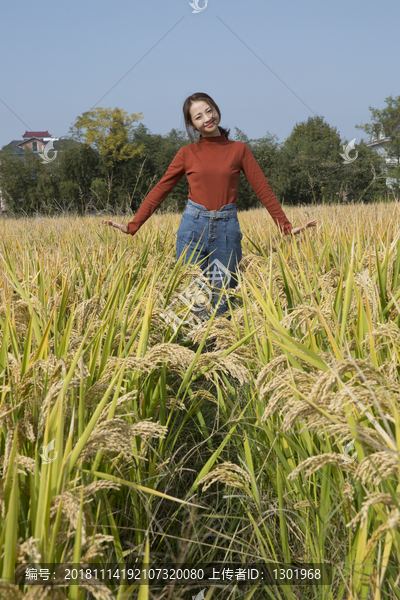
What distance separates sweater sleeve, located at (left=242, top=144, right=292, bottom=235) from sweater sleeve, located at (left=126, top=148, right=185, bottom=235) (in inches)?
17.9

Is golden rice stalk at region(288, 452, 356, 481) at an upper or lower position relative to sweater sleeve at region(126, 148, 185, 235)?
lower

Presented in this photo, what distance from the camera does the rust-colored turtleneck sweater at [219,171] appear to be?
284 centimetres

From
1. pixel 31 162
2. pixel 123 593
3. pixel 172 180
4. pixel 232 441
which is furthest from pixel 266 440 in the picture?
pixel 31 162

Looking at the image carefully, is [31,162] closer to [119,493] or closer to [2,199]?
[2,199]

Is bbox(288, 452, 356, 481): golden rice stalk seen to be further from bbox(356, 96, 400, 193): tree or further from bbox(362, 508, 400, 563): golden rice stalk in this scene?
bbox(356, 96, 400, 193): tree

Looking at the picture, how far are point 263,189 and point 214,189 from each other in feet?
1.23

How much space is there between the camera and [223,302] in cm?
266

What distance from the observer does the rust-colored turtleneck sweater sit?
9.32 feet

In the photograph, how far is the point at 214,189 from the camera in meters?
2.85

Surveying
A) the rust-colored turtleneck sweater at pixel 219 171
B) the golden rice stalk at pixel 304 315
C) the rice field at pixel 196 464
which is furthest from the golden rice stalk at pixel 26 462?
the rust-colored turtleneck sweater at pixel 219 171

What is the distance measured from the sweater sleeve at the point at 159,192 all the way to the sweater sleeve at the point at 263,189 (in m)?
0.45

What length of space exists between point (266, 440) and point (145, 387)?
1.47 feet
